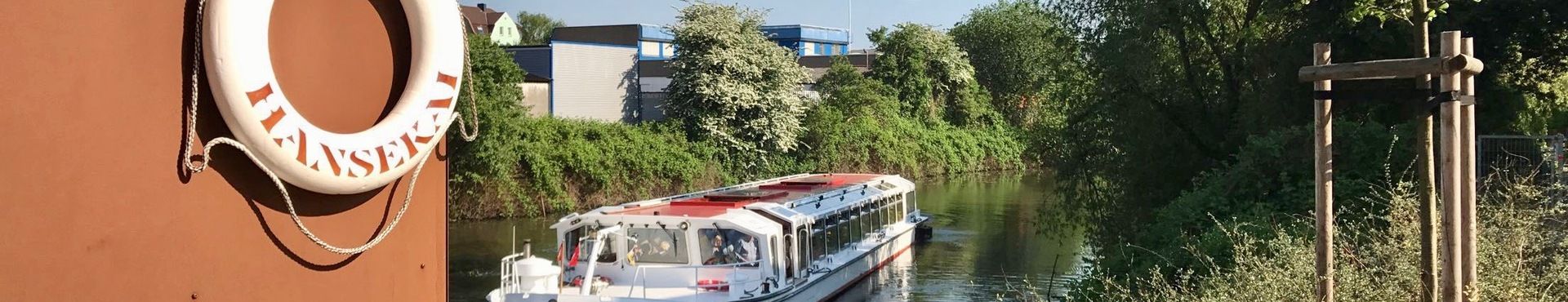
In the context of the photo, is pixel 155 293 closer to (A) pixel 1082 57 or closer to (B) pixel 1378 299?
(B) pixel 1378 299

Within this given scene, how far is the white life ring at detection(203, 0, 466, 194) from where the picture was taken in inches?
143

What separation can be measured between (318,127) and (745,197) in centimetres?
1614

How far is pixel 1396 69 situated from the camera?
6.76m

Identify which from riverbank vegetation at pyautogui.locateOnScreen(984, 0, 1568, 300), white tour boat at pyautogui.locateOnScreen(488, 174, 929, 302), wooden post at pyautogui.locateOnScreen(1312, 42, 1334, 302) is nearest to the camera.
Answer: wooden post at pyautogui.locateOnScreen(1312, 42, 1334, 302)

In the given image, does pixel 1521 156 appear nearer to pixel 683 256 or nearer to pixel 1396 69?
pixel 1396 69

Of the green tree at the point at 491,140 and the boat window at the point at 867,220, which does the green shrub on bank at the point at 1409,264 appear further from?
the green tree at the point at 491,140

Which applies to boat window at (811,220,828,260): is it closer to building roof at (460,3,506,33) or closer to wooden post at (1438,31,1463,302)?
wooden post at (1438,31,1463,302)

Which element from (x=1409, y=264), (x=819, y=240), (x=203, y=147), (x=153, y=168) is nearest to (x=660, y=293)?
(x=819, y=240)

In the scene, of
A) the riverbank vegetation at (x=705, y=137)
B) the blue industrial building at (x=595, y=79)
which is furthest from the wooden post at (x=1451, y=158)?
the blue industrial building at (x=595, y=79)

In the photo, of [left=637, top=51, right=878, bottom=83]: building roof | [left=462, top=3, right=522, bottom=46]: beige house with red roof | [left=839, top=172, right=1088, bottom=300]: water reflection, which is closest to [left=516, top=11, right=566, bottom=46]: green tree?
[left=462, top=3, right=522, bottom=46]: beige house with red roof

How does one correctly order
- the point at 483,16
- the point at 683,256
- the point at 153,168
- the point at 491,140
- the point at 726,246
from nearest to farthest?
the point at 153,168, the point at 683,256, the point at 726,246, the point at 491,140, the point at 483,16

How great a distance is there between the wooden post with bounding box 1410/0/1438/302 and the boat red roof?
1101 cm

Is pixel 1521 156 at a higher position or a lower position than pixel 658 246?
higher

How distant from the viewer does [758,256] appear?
1736cm
